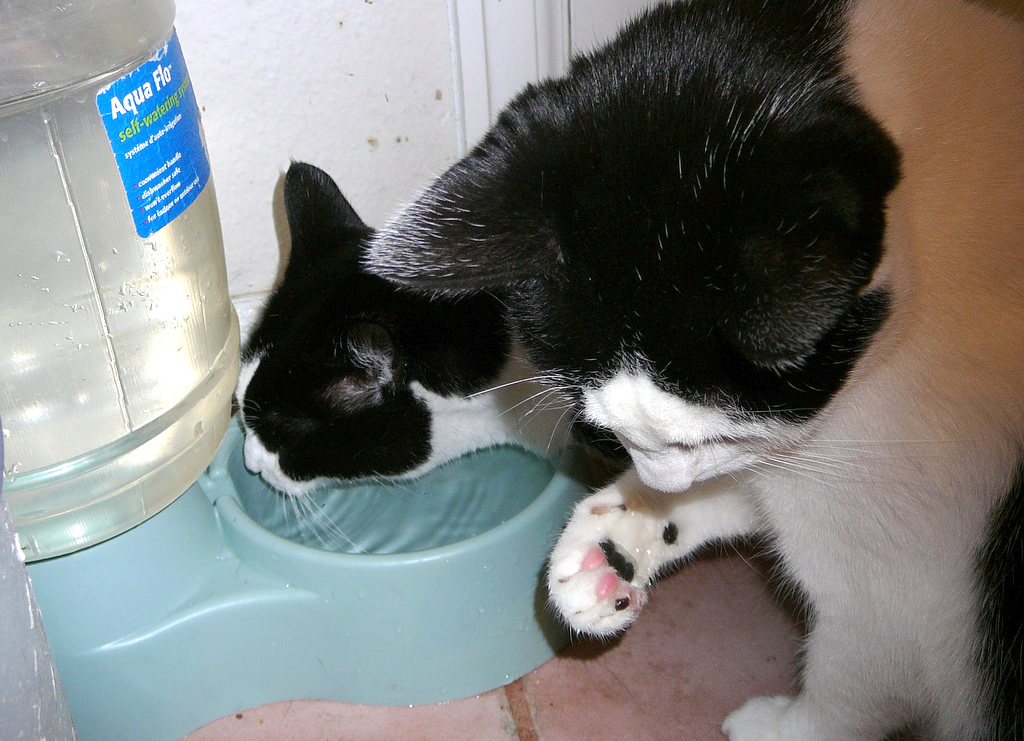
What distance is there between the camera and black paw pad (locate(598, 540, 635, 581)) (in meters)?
0.93

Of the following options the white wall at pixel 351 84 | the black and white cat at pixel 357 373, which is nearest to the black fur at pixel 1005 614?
the black and white cat at pixel 357 373

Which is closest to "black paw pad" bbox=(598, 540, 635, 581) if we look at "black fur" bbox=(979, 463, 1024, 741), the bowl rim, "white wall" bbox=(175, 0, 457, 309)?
the bowl rim

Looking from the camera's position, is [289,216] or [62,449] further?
[289,216]

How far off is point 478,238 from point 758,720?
2.16ft

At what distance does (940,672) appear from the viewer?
780 mm

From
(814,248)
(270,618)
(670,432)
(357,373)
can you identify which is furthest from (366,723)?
(814,248)

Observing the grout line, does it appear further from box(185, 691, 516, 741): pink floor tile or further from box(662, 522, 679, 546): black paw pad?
box(662, 522, 679, 546): black paw pad

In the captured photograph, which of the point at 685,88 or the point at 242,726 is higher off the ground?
the point at 685,88

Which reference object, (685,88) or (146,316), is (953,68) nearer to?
(685,88)

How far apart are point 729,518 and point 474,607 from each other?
0.31 m

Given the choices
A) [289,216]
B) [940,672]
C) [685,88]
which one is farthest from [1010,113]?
[289,216]

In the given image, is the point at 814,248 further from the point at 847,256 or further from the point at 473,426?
the point at 473,426

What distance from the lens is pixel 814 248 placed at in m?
0.50

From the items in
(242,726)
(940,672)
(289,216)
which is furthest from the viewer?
(289,216)
